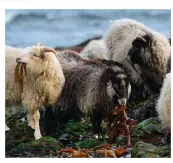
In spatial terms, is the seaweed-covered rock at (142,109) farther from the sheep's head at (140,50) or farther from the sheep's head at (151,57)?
the sheep's head at (140,50)

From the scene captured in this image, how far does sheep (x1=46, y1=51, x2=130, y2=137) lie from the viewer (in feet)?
23.6

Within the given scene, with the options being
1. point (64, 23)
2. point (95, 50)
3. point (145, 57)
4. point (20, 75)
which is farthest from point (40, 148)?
point (145, 57)

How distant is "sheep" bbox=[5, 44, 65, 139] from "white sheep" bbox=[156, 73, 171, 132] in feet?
4.18

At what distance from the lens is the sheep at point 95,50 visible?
24.8ft

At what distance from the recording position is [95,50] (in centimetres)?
765

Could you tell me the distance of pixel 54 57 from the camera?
7250 millimetres

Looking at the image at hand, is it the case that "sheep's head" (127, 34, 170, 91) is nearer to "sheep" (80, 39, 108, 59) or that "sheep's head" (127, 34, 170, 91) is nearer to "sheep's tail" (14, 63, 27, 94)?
"sheep" (80, 39, 108, 59)

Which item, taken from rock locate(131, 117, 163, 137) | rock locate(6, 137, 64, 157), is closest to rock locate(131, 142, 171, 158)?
rock locate(131, 117, 163, 137)

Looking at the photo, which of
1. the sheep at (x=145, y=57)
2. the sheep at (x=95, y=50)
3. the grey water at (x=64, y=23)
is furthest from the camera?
the sheep at (x=95, y=50)

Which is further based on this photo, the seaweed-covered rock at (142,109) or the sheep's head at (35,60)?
the seaweed-covered rock at (142,109)

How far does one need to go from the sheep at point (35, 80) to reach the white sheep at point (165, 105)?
4.18 ft

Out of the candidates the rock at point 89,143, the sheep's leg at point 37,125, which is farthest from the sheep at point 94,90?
the sheep's leg at point 37,125
